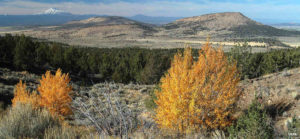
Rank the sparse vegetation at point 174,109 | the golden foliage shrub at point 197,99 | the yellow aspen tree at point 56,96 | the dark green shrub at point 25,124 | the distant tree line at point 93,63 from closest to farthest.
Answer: the dark green shrub at point 25,124 < the sparse vegetation at point 174,109 < the golden foliage shrub at point 197,99 < the yellow aspen tree at point 56,96 < the distant tree line at point 93,63

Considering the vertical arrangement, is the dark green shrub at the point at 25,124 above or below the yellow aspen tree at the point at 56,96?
above

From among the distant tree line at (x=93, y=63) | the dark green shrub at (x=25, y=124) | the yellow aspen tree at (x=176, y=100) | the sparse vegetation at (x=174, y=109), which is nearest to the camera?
the dark green shrub at (x=25, y=124)

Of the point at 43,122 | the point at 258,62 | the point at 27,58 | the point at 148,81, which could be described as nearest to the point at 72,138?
the point at 43,122

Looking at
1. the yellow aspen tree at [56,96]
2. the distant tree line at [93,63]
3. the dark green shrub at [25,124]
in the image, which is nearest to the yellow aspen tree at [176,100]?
the dark green shrub at [25,124]

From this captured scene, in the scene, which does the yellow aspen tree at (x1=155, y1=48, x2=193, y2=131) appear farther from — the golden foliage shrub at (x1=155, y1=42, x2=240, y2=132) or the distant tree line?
the distant tree line

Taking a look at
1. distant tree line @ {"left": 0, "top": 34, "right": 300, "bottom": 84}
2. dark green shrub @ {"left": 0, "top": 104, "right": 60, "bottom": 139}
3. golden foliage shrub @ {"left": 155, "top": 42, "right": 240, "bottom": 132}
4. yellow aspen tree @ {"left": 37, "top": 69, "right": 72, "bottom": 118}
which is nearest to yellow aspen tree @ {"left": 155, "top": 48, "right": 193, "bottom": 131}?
golden foliage shrub @ {"left": 155, "top": 42, "right": 240, "bottom": 132}

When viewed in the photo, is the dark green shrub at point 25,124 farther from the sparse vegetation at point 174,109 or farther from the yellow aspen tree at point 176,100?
the yellow aspen tree at point 176,100

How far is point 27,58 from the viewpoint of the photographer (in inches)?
1663

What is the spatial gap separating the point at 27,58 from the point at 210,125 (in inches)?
1670

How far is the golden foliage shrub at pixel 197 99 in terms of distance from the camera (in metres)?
11.4

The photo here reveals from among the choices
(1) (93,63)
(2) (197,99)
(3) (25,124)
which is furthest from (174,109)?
(1) (93,63)

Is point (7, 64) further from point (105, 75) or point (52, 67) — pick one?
point (105, 75)

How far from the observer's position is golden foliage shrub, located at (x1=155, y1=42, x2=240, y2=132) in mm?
11352

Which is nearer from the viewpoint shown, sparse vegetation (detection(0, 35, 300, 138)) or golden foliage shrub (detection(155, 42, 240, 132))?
sparse vegetation (detection(0, 35, 300, 138))
